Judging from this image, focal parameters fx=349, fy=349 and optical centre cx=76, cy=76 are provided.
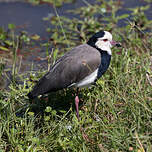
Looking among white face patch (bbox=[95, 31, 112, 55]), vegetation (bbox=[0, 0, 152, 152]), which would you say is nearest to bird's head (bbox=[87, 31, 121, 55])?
white face patch (bbox=[95, 31, 112, 55])

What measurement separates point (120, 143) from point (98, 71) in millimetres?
1156

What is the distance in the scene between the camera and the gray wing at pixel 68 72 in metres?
3.98

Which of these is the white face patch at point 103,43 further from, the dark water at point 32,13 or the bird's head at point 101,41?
the dark water at point 32,13

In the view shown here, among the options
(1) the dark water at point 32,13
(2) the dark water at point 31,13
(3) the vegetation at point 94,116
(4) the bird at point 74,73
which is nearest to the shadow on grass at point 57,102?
(3) the vegetation at point 94,116

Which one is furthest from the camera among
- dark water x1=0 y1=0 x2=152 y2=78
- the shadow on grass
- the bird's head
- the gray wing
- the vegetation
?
dark water x1=0 y1=0 x2=152 y2=78

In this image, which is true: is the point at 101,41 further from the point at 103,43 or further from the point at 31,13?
the point at 31,13

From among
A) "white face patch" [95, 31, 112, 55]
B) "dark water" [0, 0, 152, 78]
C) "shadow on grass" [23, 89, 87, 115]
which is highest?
"white face patch" [95, 31, 112, 55]

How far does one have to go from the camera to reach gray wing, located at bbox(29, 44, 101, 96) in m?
3.98

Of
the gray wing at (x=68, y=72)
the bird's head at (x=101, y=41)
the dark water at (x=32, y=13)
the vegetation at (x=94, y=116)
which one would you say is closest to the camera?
the vegetation at (x=94, y=116)

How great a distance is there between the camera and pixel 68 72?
13.2ft

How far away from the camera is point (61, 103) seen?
174 inches

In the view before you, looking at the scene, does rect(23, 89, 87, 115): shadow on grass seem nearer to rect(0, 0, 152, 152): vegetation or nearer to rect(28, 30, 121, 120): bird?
rect(0, 0, 152, 152): vegetation

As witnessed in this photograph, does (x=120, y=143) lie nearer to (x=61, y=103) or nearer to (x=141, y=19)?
(x=61, y=103)

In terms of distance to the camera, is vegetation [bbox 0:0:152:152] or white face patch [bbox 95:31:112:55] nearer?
vegetation [bbox 0:0:152:152]
